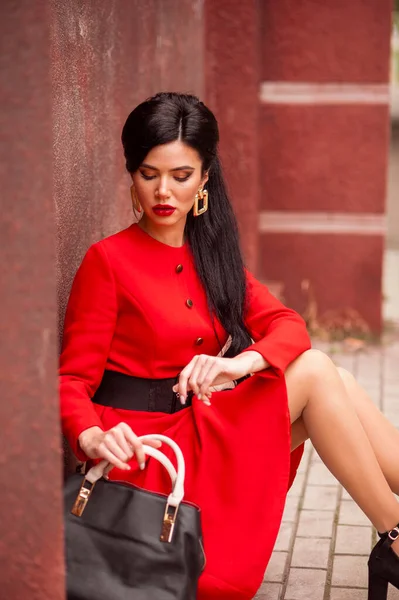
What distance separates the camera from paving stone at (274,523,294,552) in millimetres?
3769

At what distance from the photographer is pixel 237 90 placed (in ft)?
20.9

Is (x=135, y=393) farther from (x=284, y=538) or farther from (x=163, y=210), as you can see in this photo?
(x=284, y=538)

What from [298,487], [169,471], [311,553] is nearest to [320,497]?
[298,487]

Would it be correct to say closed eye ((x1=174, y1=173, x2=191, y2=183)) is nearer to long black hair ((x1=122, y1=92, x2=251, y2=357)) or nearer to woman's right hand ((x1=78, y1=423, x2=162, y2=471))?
long black hair ((x1=122, y1=92, x2=251, y2=357))

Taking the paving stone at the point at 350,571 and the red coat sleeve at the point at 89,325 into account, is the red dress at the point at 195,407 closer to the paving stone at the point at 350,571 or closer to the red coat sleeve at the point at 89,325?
the red coat sleeve at the point at 89,325

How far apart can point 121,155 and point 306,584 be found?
1.87 meters

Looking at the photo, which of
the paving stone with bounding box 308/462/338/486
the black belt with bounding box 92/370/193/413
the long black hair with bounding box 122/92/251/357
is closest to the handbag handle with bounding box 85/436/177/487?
the black belt with bounding box 92/370/193/413

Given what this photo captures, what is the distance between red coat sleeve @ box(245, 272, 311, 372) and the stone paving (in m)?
0.82

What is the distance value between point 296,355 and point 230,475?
0.40 metres

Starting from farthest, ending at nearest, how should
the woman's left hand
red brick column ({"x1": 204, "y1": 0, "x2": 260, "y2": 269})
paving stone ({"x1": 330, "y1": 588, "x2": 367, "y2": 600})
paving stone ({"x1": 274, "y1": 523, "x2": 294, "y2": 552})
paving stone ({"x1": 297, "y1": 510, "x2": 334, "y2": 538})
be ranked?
red brick column ({"x1": 204, "y1": 0, "x2": 260, "y2": 269}), paving stone ({"x1": 297, "y1": 510, "x2": 334, "y2": 538}), paving stone ({"x1": 274, "y1": 523, "x2": 294, "y2": 552}), paving stone ({"x1": 330, "y1": 588, "x2": 367, "y2": 600}), the woman's left hand

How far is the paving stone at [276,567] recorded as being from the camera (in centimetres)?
353

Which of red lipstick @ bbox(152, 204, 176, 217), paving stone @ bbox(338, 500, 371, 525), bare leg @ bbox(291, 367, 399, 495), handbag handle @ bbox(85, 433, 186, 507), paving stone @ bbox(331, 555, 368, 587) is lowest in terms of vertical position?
paving stone @ bbox(338, 500, 371, 525)

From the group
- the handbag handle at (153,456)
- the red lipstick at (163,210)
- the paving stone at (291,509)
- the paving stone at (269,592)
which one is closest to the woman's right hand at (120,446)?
the handbag handle at (153,456)

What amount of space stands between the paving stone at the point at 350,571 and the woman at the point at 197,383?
33cm
